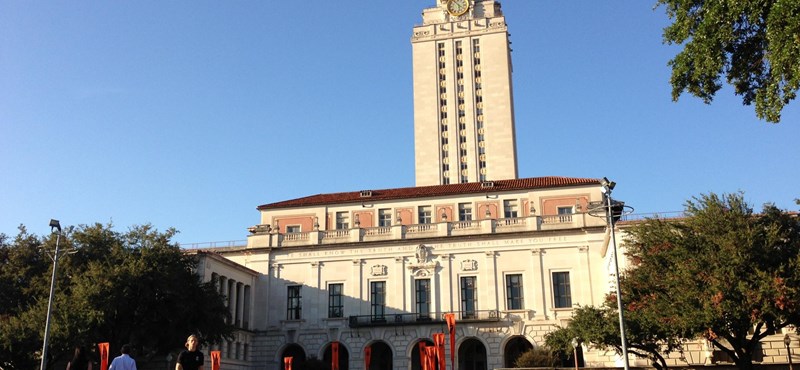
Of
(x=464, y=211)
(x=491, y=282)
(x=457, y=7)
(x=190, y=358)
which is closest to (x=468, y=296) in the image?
(x=491, y=282)

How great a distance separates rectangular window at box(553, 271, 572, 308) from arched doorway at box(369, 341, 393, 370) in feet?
44.7

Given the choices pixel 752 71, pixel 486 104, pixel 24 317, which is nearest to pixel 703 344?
pixel 752 71

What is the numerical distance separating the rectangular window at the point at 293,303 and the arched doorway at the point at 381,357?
656cm

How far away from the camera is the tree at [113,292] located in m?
38.2

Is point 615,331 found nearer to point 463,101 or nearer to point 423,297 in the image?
point 423,297

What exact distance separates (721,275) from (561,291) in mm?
21410

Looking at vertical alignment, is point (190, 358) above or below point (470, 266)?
below

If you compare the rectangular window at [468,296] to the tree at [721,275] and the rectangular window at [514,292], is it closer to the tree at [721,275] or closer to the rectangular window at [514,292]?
the rectangular window at [514,292]

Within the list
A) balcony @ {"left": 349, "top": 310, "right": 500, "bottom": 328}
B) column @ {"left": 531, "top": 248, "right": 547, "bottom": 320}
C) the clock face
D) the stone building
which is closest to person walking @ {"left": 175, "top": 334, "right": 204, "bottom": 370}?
the stone building

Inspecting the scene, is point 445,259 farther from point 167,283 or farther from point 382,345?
point 167,283

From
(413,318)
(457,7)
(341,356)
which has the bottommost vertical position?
(341,356)

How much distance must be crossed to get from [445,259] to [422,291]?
3.07 meters

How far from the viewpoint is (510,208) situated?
56969mm

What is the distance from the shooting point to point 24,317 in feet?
123
